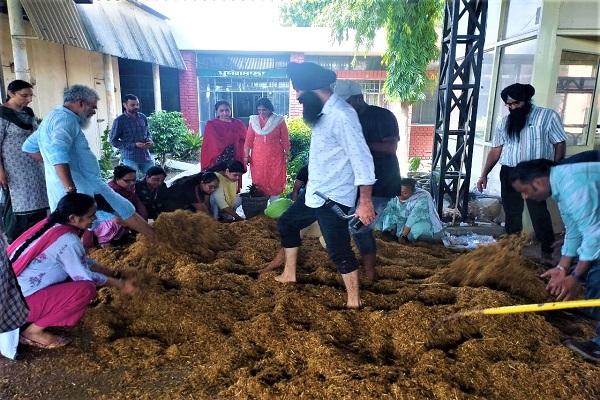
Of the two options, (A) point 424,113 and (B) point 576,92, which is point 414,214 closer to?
(B) point 576,92

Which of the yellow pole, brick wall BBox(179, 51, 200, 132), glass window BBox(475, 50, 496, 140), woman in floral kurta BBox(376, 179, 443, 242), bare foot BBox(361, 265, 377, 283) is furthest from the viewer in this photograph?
brick wall BBox(179, 51, 200, 132)

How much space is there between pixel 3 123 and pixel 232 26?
1106 cm

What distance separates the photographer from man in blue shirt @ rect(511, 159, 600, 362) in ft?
7.75

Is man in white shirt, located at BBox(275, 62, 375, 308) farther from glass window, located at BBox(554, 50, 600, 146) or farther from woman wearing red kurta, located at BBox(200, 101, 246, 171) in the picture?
glass window, located at BBox(554, 50, 600, 146)

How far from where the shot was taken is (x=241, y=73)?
13.9m

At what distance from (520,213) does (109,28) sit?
874cm

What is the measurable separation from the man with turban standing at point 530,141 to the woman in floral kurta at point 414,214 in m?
0.73

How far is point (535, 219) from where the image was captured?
408 centimetres

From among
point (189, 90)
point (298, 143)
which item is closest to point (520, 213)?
point (298, 143)

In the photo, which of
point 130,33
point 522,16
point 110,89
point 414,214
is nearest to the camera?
point 414,214

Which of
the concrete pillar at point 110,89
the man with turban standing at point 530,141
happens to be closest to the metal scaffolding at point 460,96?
the man with turban standing at point 530,141

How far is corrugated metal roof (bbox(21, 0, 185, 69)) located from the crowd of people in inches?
90.6

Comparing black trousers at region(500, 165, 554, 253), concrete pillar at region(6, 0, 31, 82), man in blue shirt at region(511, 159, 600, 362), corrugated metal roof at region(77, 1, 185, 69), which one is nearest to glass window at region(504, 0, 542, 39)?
black trousers at region(500, 165, 554, 253)

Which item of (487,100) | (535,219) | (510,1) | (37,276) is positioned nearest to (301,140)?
(487,100)
